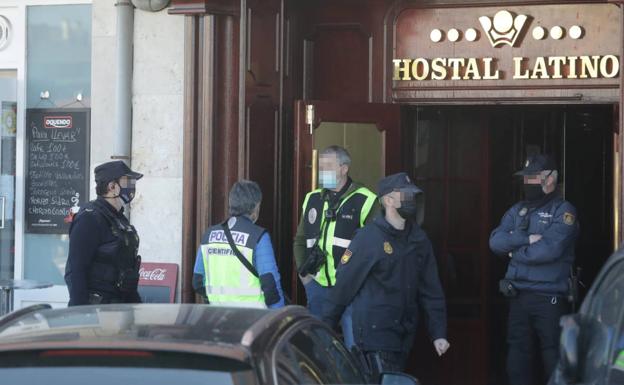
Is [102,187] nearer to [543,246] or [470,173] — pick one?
[543,246]

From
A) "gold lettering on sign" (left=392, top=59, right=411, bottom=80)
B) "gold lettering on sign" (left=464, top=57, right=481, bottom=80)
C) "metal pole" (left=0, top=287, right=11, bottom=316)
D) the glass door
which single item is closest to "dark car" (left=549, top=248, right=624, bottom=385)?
"gold lettering on sign" (left=464, top=57, right=481, bottom=80)

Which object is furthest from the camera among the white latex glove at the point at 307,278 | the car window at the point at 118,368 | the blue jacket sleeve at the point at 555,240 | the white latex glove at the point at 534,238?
the white latex glove at the point at 307,278

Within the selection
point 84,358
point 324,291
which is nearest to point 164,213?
point 324,291

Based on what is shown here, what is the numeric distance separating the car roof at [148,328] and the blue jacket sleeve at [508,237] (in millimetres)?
3981

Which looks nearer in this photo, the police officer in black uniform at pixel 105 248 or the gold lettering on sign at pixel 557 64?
the police officer in black uniform at pixel 105 248

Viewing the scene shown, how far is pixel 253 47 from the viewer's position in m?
9.20

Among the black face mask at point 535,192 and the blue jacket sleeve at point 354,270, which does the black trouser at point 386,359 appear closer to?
the blue jacket sleeve at point 354,270

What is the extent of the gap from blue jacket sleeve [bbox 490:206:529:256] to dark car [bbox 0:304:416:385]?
416cm

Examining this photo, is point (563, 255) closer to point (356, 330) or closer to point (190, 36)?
point (356, 330)

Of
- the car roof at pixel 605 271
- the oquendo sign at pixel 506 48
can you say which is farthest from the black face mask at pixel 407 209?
the oquendo sign at pixel 506 48

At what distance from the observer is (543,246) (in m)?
8.22

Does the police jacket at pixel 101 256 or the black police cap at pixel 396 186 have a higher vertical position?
the black police cap at pixel 396 186

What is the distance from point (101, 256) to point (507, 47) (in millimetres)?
4057

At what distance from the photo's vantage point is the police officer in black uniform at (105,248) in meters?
7.03
